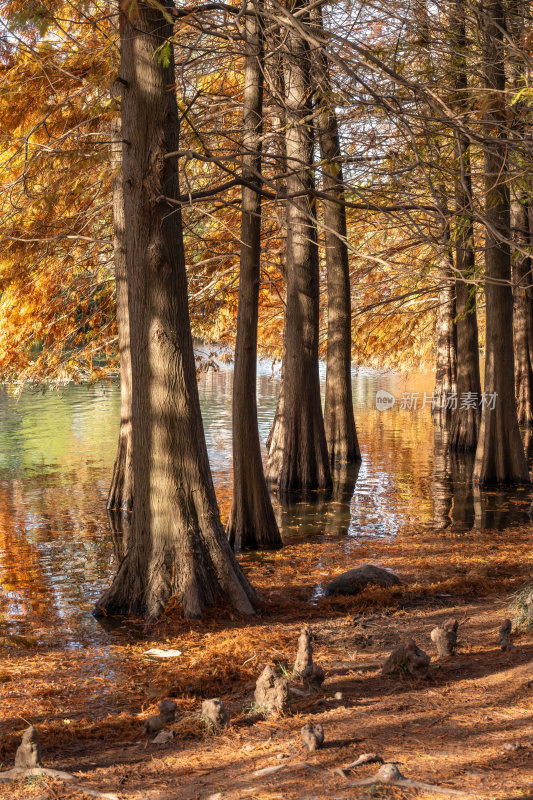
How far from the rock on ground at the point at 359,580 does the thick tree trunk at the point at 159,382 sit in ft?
3.15

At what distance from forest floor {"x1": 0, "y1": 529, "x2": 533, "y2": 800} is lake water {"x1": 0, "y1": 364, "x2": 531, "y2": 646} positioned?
3.03 feet

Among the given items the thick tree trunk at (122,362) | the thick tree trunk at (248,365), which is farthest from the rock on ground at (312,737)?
the thick tree trunk at (122,362)

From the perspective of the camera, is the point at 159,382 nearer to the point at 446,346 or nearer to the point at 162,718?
the point at 162,718

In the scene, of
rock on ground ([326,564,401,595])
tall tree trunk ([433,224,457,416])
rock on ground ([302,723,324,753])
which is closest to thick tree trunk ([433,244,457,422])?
tall tree trunk ([433,224,457,416])

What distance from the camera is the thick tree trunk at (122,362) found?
12.2 m

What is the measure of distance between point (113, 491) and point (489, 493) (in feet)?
19.3

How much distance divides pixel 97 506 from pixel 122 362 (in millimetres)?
2263

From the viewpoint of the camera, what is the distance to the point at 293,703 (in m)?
4.77

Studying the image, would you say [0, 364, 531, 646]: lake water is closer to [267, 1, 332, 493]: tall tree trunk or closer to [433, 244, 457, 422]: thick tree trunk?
[267, 1, 332, 493]: tall tree trunk

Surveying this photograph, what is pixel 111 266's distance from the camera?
17109mm

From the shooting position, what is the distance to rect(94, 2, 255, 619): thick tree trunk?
689cm

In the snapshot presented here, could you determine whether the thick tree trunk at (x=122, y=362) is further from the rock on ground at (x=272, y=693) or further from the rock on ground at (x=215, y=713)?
the rock on ground at (x=215, y=713)

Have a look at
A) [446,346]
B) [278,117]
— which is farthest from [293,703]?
[446,346]

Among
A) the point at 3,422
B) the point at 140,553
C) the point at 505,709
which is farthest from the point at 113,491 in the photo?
the point at 3,422
